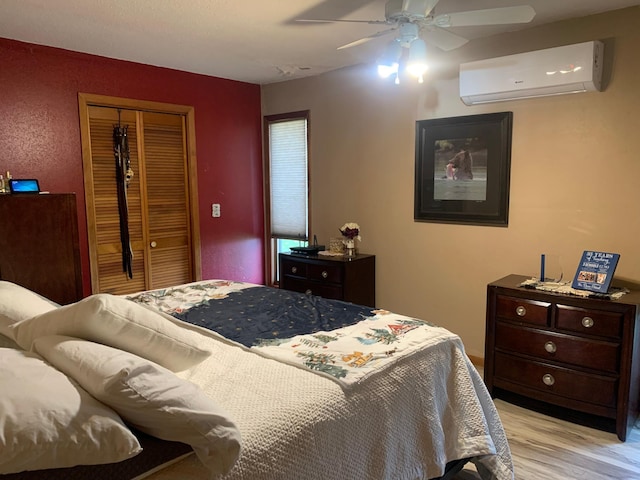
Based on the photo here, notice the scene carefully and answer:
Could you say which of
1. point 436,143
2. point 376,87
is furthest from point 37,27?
point 436,143

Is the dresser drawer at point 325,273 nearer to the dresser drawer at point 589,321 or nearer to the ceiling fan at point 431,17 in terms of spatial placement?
the dresser drawer at point 589,321

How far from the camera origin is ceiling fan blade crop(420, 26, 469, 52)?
7.97 feet

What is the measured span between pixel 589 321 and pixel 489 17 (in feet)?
5.64

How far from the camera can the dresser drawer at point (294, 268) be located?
160 inches

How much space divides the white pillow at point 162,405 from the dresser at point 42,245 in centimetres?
191

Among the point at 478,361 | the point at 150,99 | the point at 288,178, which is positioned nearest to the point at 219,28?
the point at 150,99

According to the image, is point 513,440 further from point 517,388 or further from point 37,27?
point 37,27

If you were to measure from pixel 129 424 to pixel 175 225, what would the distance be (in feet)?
10.7

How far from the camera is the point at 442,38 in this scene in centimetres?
248

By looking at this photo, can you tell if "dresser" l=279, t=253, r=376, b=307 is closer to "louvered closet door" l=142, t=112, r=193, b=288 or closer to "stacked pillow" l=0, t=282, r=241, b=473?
"louvered closet door" l=142, t=112, r=193, b=288

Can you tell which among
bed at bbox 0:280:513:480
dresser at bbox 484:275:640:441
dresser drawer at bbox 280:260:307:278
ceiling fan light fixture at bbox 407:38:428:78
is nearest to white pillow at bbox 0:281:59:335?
bed at bbox 0:280:513:480

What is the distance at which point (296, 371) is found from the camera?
62.9 inches

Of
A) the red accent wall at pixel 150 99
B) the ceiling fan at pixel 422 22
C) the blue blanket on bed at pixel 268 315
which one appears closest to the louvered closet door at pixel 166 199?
the red accent wall at pixel 150 99

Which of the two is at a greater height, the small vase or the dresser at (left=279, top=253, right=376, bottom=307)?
the small vase
